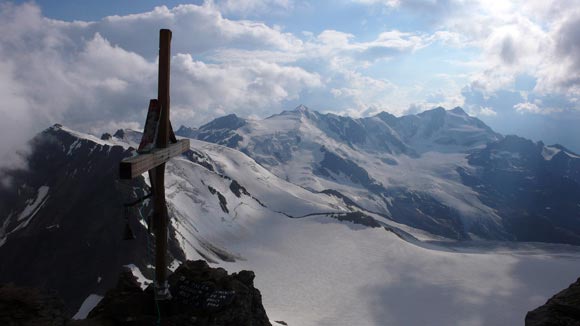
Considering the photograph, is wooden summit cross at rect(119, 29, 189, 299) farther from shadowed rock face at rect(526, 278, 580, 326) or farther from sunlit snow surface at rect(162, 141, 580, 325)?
sunlit snow surface at rect(162, 141, 580, 325)

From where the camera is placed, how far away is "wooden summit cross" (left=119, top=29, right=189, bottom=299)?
12.1m

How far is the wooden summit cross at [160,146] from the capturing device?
1207 centimetres

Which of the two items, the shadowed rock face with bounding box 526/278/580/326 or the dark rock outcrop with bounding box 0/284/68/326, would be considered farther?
the shadowed rock face with bounding box 526/278/580/326

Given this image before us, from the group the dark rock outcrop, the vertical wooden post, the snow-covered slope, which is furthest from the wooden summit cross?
the snow-covered slope

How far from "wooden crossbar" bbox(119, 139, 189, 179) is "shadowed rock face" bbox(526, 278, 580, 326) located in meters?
11.0

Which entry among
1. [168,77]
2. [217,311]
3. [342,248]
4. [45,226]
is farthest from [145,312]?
[45,226]

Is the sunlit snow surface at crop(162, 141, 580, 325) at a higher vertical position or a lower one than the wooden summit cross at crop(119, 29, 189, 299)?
lower

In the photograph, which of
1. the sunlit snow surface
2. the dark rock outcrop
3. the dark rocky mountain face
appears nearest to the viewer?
the dark rock outcrop

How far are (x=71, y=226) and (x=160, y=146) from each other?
95.2 metres

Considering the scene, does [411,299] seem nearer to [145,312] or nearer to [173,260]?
[173,260]

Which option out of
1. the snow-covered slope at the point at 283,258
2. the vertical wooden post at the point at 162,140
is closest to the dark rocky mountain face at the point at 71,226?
the snow-covered slope at the point at 283,258

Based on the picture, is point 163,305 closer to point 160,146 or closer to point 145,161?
point 160,146

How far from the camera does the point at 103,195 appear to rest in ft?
333

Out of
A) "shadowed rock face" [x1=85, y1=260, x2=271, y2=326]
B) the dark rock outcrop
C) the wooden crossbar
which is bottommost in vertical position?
"shadowed rock face" [x1=85, y1=260, x2=271, y2=326]
